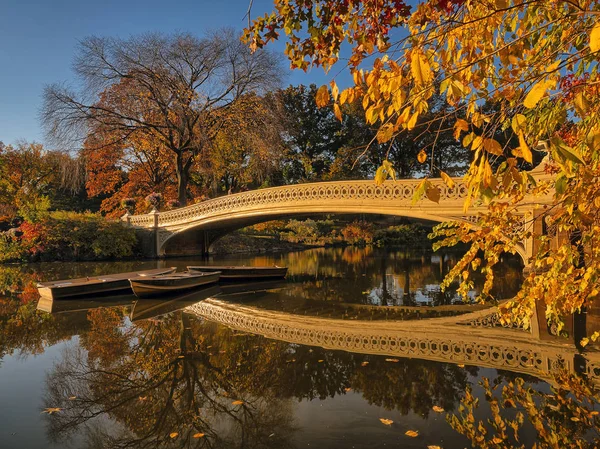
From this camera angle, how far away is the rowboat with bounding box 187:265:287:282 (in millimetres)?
12070

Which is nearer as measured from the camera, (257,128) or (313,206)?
(313,206)

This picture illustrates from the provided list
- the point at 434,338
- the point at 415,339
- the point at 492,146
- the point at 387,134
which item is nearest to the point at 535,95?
the point at 492,146

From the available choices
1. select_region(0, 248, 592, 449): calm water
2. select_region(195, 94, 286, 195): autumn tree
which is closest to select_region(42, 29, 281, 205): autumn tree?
select_region(195, 94, 286, 195): autumn tree

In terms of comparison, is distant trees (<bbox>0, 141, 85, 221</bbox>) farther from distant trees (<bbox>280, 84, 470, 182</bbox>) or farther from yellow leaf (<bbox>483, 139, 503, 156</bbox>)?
yellow leaf (<bbox>483, 139, 503, 156</bbox>)

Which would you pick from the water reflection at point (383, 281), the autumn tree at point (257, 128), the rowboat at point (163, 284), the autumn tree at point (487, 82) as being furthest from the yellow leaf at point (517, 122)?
the autumn tree at point (257, 128)

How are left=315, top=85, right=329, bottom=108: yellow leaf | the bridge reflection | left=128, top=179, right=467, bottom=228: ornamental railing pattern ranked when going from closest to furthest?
left=315, top=85, right=329, bottom=108: yellow leaf, the bridge reflection, left=128, top=179, right=467, bottom=228: ornamental railing pattern

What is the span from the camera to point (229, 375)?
4895 mm

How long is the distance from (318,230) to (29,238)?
56.0 ft

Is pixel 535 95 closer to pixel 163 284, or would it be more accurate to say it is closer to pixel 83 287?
pixel 163 284

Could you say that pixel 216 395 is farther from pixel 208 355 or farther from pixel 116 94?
pixel 116 94

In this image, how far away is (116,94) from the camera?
20266 millimetres

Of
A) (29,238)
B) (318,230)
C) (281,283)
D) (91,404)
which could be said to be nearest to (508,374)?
(91,404)

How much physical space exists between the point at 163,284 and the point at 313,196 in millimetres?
6365

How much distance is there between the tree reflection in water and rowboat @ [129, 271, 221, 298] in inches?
116
